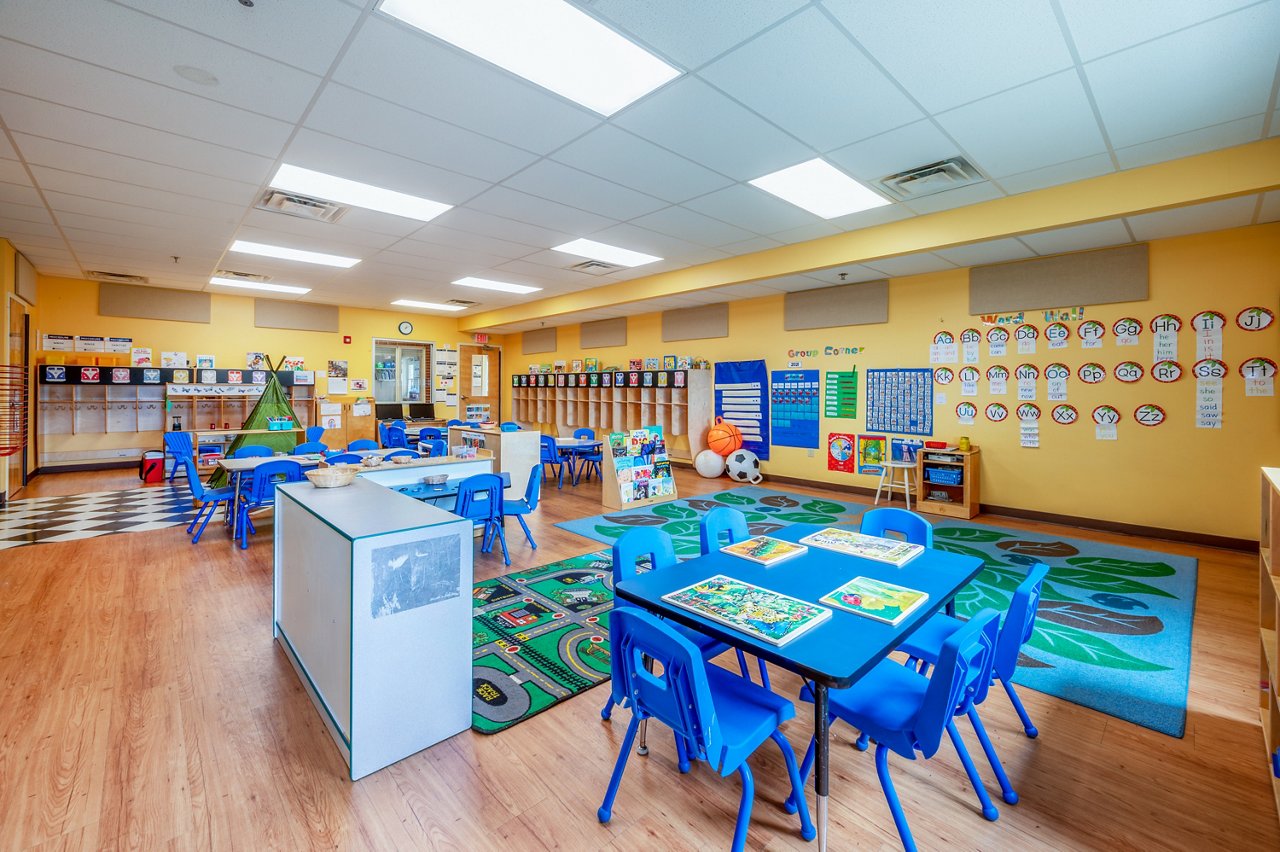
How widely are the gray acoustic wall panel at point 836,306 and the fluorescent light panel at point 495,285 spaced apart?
13.2 feet

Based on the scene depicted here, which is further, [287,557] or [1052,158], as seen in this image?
[1052,158]

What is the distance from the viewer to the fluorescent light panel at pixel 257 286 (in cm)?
830

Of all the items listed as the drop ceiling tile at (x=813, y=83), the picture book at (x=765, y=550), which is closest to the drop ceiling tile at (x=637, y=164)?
the drop ceiling tile at (x=813, y=83)

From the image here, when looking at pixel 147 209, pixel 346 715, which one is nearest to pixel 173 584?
pixel 346 715

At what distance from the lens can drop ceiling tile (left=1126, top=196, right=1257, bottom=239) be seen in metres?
4.11

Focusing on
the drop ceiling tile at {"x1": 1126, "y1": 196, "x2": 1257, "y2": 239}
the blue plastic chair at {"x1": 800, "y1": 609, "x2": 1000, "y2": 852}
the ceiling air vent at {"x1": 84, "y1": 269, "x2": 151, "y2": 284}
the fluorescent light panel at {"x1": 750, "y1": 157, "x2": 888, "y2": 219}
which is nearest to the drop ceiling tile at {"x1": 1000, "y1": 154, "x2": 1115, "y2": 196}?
the drop ceiling tile at {"x1": 1126, "y1": 196, "x2": 1257, "y2": 239}

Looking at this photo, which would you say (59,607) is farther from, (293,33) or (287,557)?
(293,33)

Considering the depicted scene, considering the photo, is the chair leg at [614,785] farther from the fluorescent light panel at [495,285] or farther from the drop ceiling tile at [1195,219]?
the fluorescent light panel at [495,285]

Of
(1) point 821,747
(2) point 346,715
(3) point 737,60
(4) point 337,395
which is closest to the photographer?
(1) point 821,747

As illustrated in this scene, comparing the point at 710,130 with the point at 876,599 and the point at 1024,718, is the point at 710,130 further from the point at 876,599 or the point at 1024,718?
the point at 1024,718

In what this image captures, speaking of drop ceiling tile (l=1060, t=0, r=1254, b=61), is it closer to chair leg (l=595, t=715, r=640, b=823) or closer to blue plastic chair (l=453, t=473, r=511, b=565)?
chair leg (l=595, t=715, r=640, b=823)

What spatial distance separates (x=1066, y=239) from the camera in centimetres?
502

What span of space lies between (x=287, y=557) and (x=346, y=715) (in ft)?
4.17

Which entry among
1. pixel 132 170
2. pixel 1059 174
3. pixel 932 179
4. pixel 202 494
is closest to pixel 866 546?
pixel 932 179
